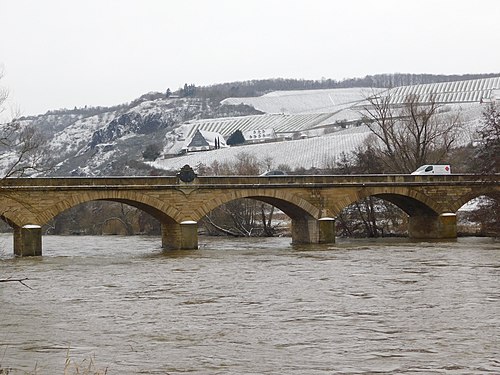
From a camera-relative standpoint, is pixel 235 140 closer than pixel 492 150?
No

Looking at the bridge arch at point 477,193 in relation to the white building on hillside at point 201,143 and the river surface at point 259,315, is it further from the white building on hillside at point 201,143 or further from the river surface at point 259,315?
the white building on hillside at point 201,143

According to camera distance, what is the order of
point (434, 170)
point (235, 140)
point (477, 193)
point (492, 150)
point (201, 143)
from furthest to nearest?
1. point (201, 143)
2. point (235, 140)
3. point (434, 170)
4. point (477, 193)
5. point (492, 150)

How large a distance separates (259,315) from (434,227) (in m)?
38.1

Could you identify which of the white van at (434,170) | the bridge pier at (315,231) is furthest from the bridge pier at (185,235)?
the white van at (434,170)

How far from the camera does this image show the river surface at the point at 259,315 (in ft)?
62.8

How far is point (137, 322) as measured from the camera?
24516 mm

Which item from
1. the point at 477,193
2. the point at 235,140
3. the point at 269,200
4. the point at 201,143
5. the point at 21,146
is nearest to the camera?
the point at 21,146

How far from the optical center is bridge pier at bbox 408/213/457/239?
2373 inches

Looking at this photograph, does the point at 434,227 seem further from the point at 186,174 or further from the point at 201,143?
the point at 201,143

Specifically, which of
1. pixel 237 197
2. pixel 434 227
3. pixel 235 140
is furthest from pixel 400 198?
pixel 235 140

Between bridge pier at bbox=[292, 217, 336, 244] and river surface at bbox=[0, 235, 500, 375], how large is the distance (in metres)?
13.0

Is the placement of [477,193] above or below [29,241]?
above

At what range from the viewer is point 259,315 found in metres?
25.3

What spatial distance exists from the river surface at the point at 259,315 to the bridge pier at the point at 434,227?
15541mm
